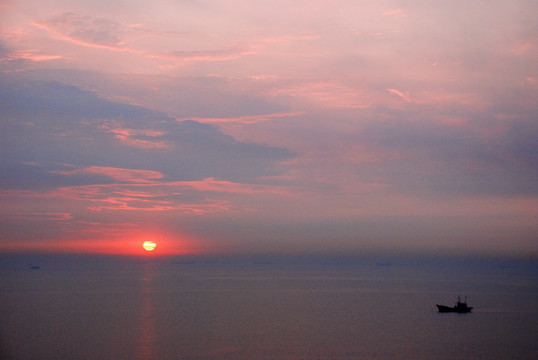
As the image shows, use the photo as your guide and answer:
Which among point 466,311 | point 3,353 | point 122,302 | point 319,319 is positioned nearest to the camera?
point 3,353

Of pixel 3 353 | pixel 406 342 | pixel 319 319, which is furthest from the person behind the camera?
pixel 319 319

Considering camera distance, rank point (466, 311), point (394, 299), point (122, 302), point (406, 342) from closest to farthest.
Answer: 1. point (406, 342)
2. point (466, 311)
3. point (122, 302)
4. point (394, 299)

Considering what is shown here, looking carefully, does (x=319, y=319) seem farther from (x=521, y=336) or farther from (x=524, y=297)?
(x=524, y=297)

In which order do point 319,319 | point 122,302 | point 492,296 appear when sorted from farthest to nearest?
point 492,296 < point 122,302 < point 319,319

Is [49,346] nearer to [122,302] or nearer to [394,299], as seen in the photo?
[122,302]

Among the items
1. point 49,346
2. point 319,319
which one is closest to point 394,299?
point 319,319

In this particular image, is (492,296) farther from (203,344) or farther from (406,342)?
(203,344)

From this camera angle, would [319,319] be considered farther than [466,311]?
No

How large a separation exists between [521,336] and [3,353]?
207ft

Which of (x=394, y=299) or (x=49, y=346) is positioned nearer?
(x=49, y=346)

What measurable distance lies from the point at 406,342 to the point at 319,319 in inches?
790

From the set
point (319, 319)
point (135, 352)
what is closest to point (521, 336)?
point (319, 319)

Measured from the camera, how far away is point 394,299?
120438mm

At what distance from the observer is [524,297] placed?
415 feet
